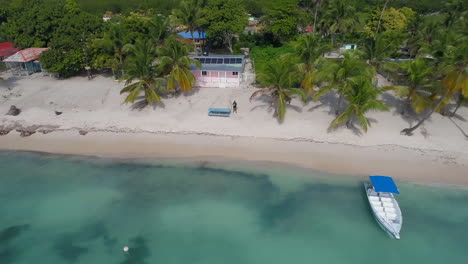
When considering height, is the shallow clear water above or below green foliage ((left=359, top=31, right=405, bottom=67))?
below

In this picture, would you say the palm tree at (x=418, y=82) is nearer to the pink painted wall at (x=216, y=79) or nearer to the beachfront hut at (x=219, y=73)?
the beachfront hut at (x=219, y=73)

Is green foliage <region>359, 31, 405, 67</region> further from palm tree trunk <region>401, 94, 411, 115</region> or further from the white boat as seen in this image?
the white boat

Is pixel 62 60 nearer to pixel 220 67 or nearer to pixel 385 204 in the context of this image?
pixel 220 67

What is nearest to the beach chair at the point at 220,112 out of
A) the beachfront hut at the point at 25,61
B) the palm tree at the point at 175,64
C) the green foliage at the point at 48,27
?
the palm tree at the point at 175,64

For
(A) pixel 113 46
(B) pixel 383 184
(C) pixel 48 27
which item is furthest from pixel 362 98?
(C) pixel 48 27

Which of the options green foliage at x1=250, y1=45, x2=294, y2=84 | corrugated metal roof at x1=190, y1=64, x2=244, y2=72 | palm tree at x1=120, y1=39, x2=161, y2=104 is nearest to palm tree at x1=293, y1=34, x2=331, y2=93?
corrugated metal roof at x1=190, y1=64, x2=244, y2=72

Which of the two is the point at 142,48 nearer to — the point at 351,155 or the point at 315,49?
the point at 315,49
